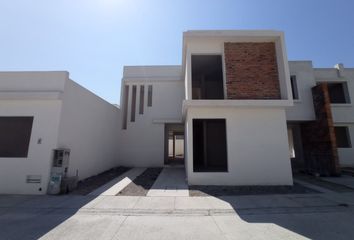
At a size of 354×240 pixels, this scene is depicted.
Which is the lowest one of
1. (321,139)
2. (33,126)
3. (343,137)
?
(321,139)

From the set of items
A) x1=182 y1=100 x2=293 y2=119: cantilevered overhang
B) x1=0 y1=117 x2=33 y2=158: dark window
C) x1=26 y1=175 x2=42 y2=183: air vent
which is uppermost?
x1=182 y1=100 x2=293 y2=119: cantilevered overhang

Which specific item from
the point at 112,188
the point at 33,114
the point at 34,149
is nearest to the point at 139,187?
the point at 112,188

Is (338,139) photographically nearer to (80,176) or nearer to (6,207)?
(80,176)

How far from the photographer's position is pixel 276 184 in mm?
7266

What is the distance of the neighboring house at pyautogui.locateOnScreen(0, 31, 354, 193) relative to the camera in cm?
667

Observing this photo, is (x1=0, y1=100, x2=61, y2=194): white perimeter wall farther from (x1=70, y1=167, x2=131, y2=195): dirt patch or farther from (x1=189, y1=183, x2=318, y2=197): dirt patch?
(x1=189, y1=183, x2=318, y2=197): dirt patch

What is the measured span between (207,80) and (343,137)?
9913 mm

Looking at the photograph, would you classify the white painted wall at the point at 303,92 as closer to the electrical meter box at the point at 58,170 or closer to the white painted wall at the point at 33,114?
the electrical meter box at the point at 58,170

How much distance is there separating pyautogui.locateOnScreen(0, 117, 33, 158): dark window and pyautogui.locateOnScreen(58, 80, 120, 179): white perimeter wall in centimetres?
115

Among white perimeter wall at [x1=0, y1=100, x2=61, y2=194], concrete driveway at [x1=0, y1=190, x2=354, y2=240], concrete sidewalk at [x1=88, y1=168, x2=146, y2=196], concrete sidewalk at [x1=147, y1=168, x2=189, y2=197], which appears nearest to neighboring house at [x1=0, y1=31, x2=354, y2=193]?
white perimeter wall at [x1=0, y1=100, x2=61, y2=194]

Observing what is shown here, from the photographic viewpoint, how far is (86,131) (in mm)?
8656

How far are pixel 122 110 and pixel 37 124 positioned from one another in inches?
255

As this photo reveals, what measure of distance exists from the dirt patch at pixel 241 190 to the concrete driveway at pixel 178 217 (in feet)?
1.53

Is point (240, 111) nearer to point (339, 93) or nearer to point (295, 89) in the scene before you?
point (295, 89)
